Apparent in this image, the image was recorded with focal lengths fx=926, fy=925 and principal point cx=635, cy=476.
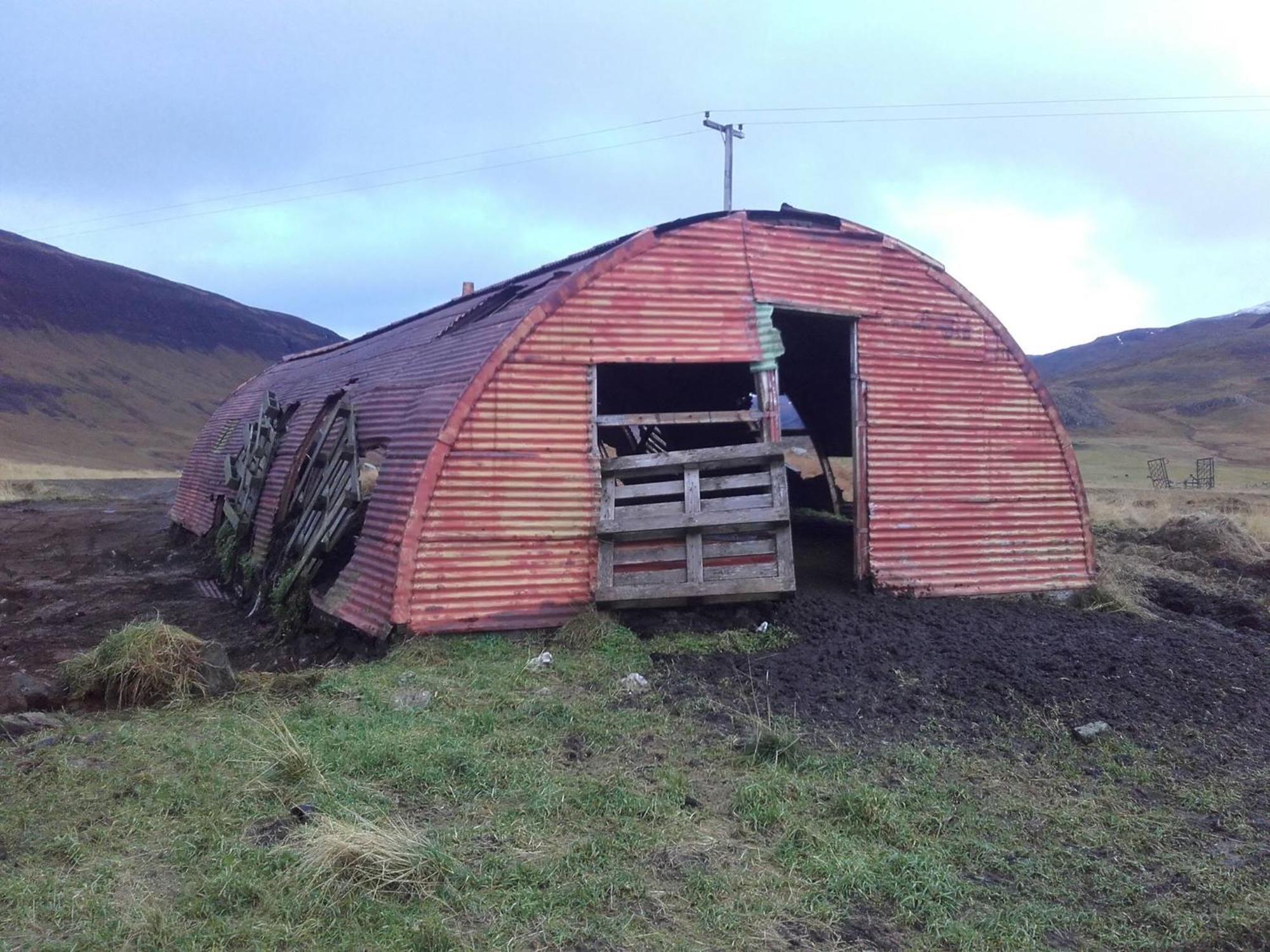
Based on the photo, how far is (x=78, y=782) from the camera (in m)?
5.34

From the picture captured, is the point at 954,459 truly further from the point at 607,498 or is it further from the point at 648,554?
the point at 607,498

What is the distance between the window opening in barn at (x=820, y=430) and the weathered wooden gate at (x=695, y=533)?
3.57ft

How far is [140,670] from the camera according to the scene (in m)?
6.96

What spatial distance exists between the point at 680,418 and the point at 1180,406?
7885 cm

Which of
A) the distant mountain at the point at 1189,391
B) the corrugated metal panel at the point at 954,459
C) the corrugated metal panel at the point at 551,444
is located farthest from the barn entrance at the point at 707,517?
the distant mountain at the point at 1189,391

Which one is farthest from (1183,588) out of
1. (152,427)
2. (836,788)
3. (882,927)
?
(152,427)

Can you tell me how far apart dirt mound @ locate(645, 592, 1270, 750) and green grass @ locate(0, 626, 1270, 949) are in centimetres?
43

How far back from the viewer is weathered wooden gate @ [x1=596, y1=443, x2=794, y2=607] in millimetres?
9266

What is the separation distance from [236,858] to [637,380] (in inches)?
452

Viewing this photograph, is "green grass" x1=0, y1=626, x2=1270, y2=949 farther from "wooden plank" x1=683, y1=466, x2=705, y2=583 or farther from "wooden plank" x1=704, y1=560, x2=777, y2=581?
"wooden plank" x1=704, y1=560, x2=777, y2=581

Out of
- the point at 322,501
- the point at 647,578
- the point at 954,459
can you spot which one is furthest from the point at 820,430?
the point at 322,501

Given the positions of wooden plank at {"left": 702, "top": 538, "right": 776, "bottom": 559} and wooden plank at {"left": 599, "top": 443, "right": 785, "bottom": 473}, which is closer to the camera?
wooden plank at {"left": 702, "top": 538, "right": 776, "bottom": 559}

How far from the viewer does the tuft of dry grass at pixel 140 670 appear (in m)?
6.98

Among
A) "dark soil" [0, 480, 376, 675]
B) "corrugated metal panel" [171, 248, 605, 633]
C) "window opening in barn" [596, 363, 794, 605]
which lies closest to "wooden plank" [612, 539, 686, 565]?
"window opening in barn" [596, 363, 794, 605]
